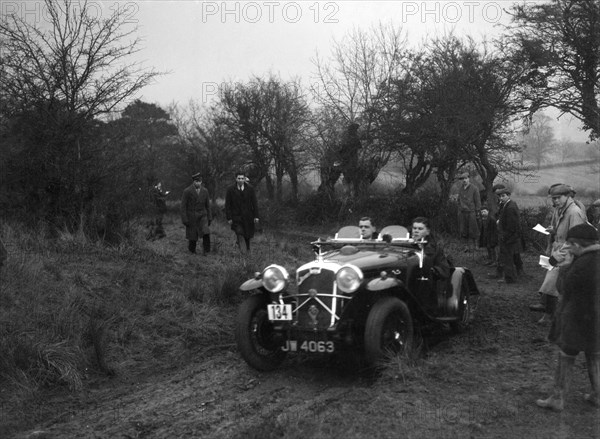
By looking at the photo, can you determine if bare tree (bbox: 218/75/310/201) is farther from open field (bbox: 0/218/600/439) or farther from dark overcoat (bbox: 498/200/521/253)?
open field (bbox: 0/218/600/439)

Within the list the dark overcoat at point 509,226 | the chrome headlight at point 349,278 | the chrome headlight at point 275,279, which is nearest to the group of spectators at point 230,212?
the dark overcoat at point 509,226

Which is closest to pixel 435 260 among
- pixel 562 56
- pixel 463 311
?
pixel 463 311

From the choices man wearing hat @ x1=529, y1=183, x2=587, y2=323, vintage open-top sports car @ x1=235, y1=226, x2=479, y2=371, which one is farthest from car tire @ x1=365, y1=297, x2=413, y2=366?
man wearing hat @ x1=529, y1=183, x2=587, y2=323

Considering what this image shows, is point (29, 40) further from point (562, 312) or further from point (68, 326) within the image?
point (562, 312)

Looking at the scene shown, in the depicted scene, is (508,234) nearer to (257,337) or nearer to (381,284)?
(381,284)

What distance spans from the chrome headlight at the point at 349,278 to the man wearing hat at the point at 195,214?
7.21m

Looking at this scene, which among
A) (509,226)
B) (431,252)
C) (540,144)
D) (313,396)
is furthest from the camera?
(540,144)

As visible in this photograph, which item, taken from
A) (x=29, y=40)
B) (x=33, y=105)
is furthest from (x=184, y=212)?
(x=29, y=40)

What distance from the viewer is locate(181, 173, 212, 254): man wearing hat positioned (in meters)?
13.3

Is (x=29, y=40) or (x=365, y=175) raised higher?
(x=29, y=40)

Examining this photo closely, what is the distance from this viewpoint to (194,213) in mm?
13281

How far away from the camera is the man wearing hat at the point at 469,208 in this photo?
1513 cm

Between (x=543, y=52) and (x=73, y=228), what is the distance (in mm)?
13623

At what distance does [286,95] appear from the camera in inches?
1153
